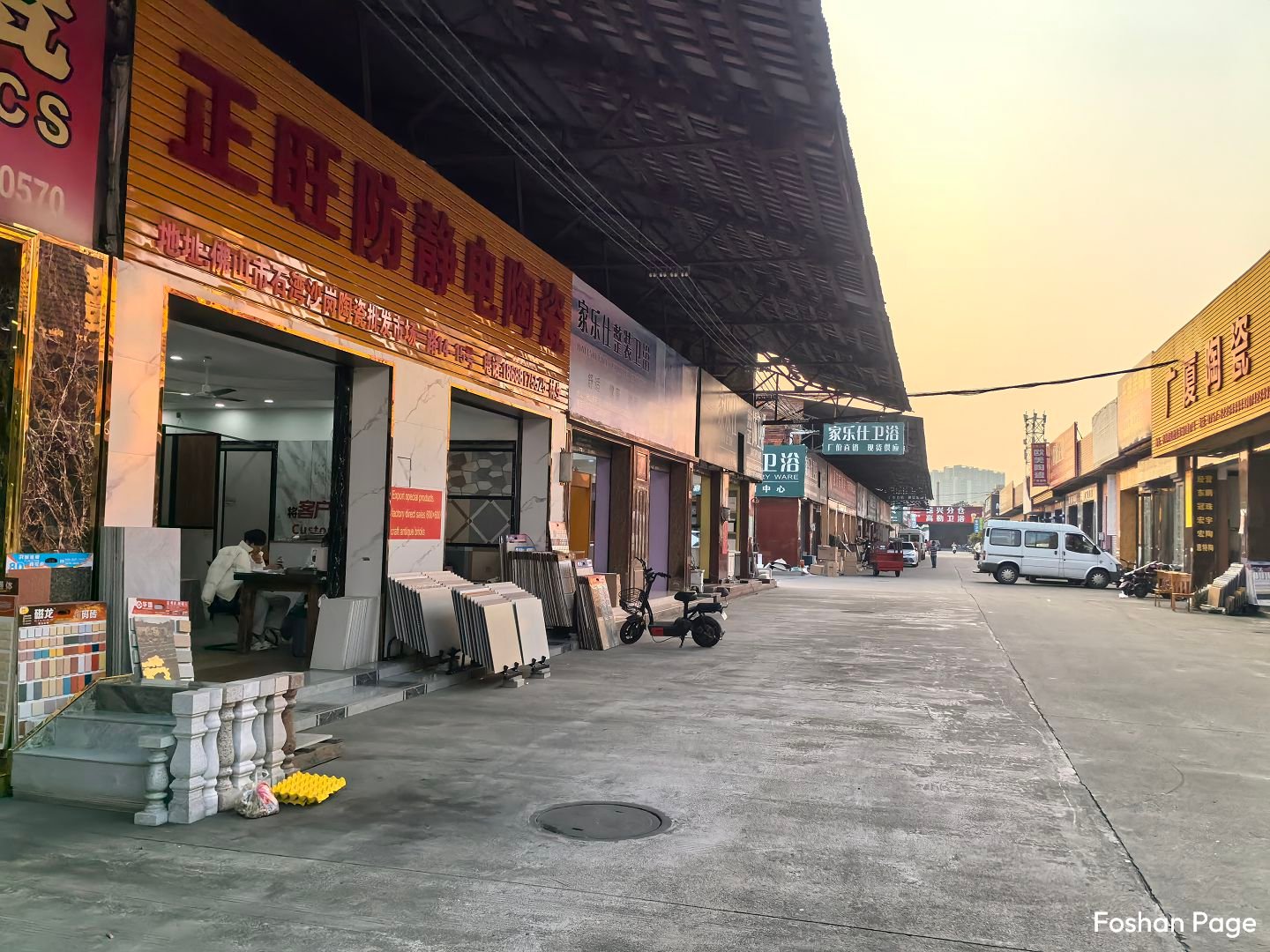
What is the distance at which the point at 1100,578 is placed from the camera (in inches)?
1072

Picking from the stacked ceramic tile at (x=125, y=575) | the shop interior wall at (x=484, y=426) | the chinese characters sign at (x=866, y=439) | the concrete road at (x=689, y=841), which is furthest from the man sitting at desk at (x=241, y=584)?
the chinese characters sign at (x=866, y=439)

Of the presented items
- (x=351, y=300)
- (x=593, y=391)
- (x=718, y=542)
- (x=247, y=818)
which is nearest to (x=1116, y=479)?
(x=718, y=542)

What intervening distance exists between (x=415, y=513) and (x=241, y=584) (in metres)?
2.11

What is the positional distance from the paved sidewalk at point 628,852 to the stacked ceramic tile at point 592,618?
391cm

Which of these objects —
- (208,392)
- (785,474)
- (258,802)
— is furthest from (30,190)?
(785,474)

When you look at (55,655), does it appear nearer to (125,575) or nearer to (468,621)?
(125,575)

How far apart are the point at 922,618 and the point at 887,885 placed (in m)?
12.8

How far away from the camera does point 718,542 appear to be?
21.2 metres

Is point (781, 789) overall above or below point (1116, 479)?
below

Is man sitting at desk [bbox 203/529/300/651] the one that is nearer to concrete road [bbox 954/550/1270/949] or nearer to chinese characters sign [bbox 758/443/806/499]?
concrete road [bbox 954/550/1270/949]

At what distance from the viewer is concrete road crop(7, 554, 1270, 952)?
3.21 metres

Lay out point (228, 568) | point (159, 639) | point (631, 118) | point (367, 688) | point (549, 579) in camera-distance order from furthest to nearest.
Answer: point (549, 579)
point (631, 118)
point (228, 568)
point (367, 688)
point (159, 639)

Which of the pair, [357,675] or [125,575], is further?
[357,675]

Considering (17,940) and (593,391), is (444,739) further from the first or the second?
(593,391)
